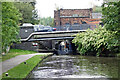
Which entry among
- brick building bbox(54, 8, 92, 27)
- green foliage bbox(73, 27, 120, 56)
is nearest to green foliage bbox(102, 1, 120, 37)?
green foliage bbox(73, 27, 120, 56)

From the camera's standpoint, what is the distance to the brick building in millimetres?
42025

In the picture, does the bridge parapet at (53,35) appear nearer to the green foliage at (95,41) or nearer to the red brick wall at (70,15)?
the green foliage at (95,41)

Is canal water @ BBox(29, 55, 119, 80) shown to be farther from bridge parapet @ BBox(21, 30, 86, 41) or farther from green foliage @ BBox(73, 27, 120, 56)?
bridge parapet @ BBox(21, 30, 86, 41)

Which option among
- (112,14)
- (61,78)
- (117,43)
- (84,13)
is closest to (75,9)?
(84,13)

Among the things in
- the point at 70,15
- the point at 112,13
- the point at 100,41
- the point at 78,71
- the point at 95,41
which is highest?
the point at 70,15

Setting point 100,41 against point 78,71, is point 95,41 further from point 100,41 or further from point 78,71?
point 78,71

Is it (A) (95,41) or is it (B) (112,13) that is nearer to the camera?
(B) (112,13)

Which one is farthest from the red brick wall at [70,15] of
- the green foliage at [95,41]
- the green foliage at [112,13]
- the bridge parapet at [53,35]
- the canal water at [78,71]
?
the green foliage at [112,13]

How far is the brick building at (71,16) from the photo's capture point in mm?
42025

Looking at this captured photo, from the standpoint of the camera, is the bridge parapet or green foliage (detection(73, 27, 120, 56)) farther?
the bridge parapet

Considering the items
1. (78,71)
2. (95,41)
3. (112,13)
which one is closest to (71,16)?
(95,41)

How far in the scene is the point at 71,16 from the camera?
4134 centimetres

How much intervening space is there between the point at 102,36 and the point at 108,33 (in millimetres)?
850

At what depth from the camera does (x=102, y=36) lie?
24125mm
